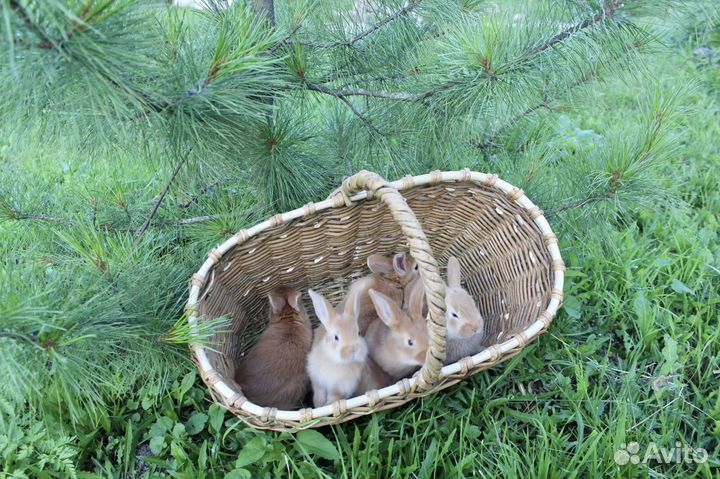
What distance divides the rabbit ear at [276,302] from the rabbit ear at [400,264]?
471mm

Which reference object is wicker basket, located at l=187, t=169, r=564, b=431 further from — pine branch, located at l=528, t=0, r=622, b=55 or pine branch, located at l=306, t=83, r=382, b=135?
pine branch, located at l=528, t=0, r=622, b=55

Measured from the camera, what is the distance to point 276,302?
2035mm

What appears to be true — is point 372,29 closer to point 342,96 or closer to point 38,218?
point 342,96

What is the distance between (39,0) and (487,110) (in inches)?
51.0

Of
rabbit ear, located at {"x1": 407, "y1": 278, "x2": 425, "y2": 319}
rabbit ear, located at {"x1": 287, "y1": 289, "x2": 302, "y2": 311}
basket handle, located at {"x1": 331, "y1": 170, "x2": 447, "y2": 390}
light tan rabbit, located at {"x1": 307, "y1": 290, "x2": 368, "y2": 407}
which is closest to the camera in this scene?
basket handle, located at {"x1": 331, "y1": 170, "x2": 447, "y2": 390}

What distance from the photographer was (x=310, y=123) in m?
2.20

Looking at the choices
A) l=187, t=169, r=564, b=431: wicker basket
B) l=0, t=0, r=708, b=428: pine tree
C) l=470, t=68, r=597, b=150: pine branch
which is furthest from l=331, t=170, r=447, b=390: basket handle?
l=470, t=68, r=597, b=150: pine branch

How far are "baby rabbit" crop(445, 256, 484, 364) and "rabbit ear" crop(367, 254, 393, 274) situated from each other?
1.20 ft

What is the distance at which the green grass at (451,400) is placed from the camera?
1.59 m

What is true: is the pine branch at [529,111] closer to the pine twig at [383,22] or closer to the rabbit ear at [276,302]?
the pine twig at [383,22]

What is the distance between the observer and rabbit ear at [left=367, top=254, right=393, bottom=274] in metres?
2.22

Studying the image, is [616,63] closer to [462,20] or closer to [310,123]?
[462,20]

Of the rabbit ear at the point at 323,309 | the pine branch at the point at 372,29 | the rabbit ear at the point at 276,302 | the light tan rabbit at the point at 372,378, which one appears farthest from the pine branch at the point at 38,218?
the light tan rabbit at the point at 372,378

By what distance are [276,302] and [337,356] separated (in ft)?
1.23
